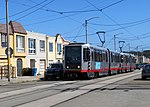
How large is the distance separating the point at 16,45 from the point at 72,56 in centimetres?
1365

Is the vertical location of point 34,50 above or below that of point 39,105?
above

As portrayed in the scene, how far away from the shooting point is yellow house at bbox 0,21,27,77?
41875mm

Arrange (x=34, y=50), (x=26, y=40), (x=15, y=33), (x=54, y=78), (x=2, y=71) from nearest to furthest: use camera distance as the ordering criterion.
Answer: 1. (x=54, y=78)
2. (x=2, y=71)
3. (x=15, y=33)
4. (x=26, y=40)
5. (x=34, y=50)

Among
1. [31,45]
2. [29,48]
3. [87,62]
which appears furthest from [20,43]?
[87,62]

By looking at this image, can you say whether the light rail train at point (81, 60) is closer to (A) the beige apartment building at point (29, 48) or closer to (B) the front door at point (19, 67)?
(A) the beige apartment building at point (29, 48)

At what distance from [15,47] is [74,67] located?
44.7 feet

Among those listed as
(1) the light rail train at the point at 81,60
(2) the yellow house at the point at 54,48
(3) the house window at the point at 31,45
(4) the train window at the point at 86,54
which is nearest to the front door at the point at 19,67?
(3) the house window at the point at 31,45

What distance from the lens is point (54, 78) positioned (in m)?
38.4

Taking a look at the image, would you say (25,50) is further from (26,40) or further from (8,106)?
(8,106)

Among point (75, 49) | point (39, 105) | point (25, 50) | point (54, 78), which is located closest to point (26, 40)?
point (25, 50)

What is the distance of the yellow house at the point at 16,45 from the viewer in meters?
41.9

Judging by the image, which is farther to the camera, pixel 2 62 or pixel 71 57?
pixel 2 62

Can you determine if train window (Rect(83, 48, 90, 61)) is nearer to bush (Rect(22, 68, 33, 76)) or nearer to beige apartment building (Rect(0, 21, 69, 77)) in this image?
beige apartment building (Rect(0, 21, 69, 77))

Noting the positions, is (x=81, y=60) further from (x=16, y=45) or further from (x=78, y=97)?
(x=78, y=97)
